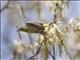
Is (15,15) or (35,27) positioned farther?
(15,15)

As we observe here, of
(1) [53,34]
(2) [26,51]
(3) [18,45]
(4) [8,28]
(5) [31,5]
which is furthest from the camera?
(4) [8,28]

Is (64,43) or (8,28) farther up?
(64,43)

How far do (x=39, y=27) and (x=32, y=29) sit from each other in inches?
1.1

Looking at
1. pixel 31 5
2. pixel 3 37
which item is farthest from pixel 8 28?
pixel 31 5

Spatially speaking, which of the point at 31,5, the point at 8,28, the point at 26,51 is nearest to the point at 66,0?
the point at 26,51

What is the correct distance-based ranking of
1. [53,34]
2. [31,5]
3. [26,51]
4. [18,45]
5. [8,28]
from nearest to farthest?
1. [53,34]
2. [26,51]
3. [18,45]
4. [31,5]
5. [8,28]

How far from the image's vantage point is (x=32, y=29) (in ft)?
4.24

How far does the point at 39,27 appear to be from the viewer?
4.27ft

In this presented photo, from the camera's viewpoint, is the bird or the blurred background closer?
the bird

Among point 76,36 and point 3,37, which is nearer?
point 76,36

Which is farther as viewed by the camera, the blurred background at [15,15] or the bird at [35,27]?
the blurred background at [15,15]

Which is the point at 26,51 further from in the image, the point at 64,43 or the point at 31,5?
the point at 31,5

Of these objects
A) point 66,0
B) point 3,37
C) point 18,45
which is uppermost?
point 66,0

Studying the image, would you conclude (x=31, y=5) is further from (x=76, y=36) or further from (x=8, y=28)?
(x=76, y=36)
